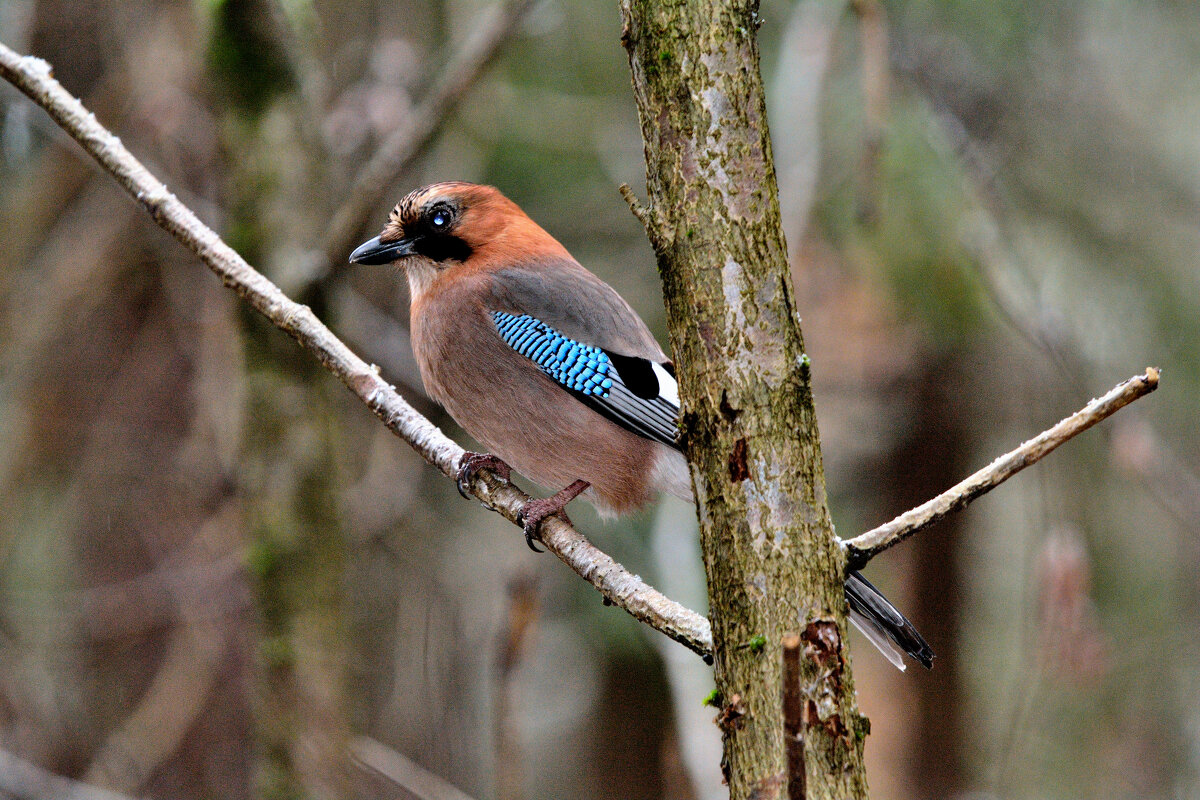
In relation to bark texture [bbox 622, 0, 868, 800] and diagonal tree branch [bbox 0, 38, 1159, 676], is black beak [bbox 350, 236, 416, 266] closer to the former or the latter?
diagonal tree branch [bbox 0, 38, 1159, 676]

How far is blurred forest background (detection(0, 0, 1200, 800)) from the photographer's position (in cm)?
452

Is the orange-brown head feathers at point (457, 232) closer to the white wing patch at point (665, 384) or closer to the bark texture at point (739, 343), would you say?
the white wing patch at point (665, 384)

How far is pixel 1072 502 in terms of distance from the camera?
5.37 meters

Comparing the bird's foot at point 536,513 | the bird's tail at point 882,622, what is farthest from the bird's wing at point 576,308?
the bird's tail at point 882,622

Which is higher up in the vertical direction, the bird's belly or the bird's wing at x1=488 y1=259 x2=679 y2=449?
the bird's wing at x1=488 y1=259 x2=679 y2=449

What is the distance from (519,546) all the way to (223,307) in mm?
2061

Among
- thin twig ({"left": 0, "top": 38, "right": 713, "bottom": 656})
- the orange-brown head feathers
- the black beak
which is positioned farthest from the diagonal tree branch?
the orange-brown head feathers

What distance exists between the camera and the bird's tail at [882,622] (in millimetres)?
2533

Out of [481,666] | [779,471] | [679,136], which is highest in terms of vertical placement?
[481,666]

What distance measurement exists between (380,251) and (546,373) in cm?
70

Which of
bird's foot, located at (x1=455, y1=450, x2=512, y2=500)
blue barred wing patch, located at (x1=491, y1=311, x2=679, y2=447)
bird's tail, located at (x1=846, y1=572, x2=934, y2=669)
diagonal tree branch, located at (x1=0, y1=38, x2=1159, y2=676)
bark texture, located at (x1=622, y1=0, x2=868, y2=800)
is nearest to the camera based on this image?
bark texture, located at (x1=622, y1=0, x2=868, y2=800)

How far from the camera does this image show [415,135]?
3.73 meters

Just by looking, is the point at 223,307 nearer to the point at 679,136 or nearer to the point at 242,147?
the point at 242,147

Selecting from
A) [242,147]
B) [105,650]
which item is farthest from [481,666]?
[242,147]
